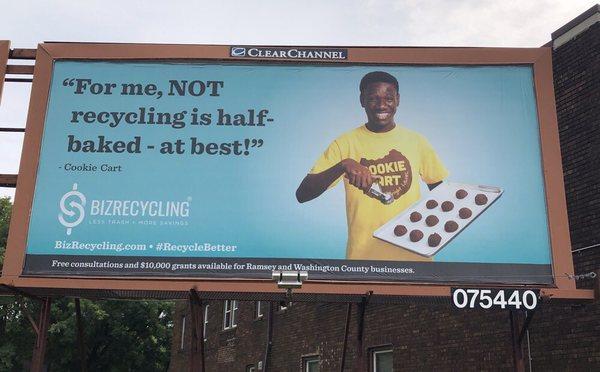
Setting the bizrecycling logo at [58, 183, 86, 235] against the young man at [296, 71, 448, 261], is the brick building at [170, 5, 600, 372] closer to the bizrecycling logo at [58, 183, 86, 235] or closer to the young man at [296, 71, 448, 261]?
the young man at [296, 71, 448, 261]

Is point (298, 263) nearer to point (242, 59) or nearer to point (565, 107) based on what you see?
point (242, 59)

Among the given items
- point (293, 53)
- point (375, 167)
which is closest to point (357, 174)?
point (375, 167)

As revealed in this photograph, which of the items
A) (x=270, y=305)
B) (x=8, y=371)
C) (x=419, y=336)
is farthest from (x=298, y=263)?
(x=8, y=371)

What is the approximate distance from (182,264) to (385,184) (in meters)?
2.91

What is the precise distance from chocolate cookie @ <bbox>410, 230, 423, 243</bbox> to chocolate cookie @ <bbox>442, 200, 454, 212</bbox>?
48 centimetres

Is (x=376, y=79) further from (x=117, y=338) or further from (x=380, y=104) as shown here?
(x=117, y=338)

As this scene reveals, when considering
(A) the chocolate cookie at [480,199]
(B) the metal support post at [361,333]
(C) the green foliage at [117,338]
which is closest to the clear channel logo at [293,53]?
(A) the chocolate cookie at [480,199]

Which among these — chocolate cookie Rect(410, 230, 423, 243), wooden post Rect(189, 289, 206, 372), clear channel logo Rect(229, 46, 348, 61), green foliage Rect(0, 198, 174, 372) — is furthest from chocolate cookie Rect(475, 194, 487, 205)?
green foliage Rect(0, 198, 174, 372)

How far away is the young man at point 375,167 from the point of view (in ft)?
27.6

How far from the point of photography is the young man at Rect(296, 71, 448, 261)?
331 inches

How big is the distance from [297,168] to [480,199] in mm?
2476

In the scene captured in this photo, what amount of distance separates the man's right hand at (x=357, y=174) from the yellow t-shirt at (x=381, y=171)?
0.06m

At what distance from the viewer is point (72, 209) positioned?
8.41m

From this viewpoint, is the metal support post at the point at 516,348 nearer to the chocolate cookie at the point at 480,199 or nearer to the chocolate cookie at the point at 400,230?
the chocolate cookie at the point at 480,199
